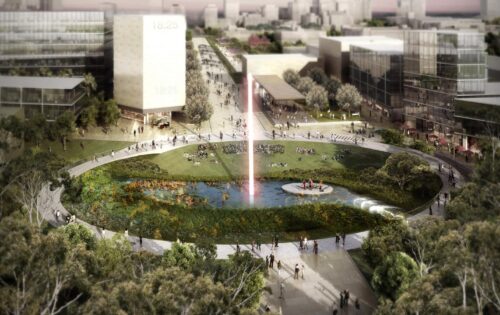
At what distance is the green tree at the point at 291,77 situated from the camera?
85.3 m

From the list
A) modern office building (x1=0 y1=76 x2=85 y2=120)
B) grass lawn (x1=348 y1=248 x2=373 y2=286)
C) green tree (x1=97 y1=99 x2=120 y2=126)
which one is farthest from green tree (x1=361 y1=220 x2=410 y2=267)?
modern office building (x1=0 y1=76 x2=85 y2=120)

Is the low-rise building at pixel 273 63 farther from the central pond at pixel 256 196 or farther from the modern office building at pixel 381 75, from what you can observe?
the central pond at pixel 256 196

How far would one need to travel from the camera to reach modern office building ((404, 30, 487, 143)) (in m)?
53.7

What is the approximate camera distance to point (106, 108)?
6047 centimetres

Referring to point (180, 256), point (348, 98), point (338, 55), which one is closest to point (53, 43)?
point (348, 98)

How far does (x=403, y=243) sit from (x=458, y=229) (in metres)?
3.33

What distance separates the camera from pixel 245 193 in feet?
134

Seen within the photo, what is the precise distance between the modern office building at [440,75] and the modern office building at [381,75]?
19.8ft

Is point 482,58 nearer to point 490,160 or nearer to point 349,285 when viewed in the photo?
point 490,160

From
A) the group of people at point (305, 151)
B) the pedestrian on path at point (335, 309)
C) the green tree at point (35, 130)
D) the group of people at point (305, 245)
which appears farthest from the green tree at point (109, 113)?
the pedestrian on path at point (335, 309)

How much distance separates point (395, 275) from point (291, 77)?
67.2 m

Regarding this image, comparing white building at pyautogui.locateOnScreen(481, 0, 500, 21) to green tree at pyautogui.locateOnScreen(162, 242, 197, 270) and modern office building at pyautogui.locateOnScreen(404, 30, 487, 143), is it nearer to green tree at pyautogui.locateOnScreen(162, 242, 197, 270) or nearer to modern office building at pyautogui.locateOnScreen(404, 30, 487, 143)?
modern office building at pyautogui.locateOnScreen(404, 30, 487, 143)

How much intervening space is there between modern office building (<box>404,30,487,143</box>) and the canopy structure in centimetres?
1379

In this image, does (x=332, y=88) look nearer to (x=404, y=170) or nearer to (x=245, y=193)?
(x=404, y=170)
